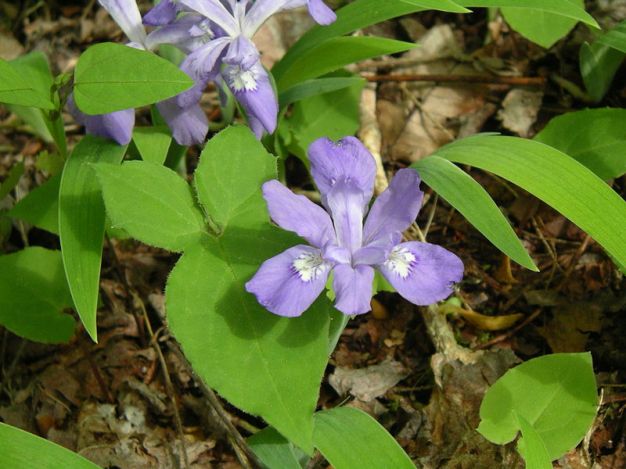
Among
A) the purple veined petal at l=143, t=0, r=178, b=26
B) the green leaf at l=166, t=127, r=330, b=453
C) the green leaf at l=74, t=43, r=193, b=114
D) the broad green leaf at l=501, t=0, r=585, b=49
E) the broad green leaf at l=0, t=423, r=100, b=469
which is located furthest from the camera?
the broad green leaf at l=501, t=0, r=585, b=49

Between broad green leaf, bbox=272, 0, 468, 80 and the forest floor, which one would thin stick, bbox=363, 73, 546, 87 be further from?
broad green leaf, bbox=272, 0, 468, 80

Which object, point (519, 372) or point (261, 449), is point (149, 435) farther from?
point (519, 372)

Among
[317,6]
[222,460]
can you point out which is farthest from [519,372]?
[317,6]

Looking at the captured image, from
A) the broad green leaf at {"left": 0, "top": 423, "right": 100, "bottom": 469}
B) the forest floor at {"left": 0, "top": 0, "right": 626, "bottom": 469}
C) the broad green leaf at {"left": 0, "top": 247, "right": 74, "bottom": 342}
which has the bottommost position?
the forest floor at {"left": 0, "top": 0, "right": 626, "bottom": 469}

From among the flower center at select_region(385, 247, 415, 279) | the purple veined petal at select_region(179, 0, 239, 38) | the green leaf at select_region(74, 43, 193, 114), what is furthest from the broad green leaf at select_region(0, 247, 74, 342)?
the flower center at select_region(385, 247, 415, 279)

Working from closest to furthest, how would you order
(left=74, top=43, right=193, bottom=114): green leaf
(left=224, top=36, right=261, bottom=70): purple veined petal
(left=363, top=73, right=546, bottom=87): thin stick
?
(left=74, top=43, right=193, bottom=114): green leaf, (left=224, top=36, right=261, bottom=70): purple veined petal, (left=363, top=73, right=546, bottom=87): thin stick

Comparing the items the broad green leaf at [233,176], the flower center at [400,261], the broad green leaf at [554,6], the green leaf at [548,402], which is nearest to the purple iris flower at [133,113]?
the broad green leaf at [233,176]
